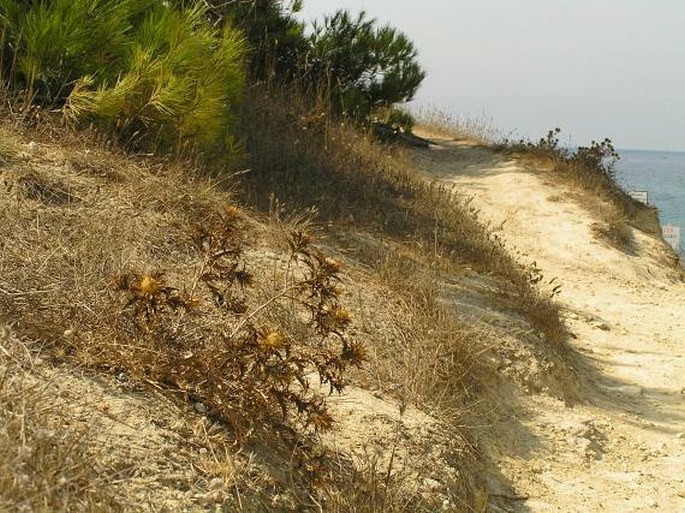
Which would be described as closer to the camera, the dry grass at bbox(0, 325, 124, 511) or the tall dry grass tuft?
→ the dry grass at bbox(0, 325, 124, 511)

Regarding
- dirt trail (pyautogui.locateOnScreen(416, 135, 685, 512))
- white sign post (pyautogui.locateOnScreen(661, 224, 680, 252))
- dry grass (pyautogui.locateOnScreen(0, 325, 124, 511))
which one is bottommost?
dirt trail (pyautogui.locateOnScreen(416, 135, 685, 512))

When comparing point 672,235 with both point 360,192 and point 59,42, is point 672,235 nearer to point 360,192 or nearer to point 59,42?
point 360,192

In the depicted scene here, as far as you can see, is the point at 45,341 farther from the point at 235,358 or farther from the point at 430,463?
the point at 430,463

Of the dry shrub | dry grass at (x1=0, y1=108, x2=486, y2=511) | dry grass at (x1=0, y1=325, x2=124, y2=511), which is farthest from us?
the dry shrub

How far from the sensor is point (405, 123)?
14.6m

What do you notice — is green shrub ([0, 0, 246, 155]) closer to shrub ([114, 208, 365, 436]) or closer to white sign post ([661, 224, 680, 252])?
shrub ([114, 208, 365, 436])

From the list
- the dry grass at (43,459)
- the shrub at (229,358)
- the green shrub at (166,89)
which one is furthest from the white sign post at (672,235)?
the dry grass at (43,459)

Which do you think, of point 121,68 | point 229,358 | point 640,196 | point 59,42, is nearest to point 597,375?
point 121,68

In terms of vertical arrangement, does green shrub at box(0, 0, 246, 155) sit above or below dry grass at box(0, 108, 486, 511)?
above

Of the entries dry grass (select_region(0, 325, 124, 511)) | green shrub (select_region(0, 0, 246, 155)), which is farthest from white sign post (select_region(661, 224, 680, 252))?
dry grass (select_region(0, 325, 124, 511))

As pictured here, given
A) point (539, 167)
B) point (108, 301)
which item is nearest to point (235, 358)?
point (108, 301)

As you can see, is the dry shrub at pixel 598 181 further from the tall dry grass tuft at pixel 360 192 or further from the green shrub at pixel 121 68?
the green shrub at pixel 121 68

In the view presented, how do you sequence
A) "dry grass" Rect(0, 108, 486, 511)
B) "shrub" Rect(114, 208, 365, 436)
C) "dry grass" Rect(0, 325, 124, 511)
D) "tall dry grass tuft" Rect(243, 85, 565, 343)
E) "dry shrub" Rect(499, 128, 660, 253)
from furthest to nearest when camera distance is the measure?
"dry shrub" Rect(499, 128, 660, 253)
"tall dry grass tuft" Rect(243, 85, 565, 343)
"shrub" Rect(114, 208, 365, 436)
"dry grass" Rect(0, 108, 486, 511)
"dry grass" Rect(0, 325, 124, 511)

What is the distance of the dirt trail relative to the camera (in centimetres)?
444
